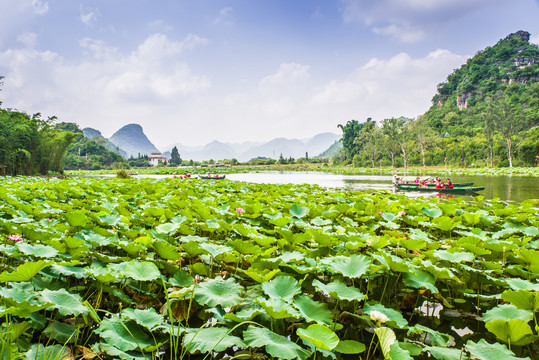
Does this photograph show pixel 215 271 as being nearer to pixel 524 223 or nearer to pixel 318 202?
pixel 318 202

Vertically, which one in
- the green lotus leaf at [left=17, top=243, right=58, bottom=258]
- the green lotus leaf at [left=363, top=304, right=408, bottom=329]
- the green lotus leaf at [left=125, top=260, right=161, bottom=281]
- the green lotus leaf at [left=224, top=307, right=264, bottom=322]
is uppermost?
the green lotus leaf at [left=17, top=243, right=58, bottom=258]

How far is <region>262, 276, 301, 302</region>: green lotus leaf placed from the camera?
1.40 metres

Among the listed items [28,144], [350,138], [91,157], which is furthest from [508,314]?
[91,157]

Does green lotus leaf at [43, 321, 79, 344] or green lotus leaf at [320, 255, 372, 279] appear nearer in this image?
green lotus leaf at [43, 321, 79, 344]

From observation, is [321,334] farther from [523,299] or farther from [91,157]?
[91,157]

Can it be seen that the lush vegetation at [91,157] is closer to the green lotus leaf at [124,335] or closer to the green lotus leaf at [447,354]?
the green lotus leaf at [124,335]

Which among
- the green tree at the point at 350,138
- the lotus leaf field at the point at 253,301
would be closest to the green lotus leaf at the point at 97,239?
the lotus leaf field at the point at 253,301

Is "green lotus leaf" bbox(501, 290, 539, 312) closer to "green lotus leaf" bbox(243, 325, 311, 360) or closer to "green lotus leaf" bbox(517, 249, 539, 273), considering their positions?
"green lotus leaf" bbox(517, 249, 539, 273)

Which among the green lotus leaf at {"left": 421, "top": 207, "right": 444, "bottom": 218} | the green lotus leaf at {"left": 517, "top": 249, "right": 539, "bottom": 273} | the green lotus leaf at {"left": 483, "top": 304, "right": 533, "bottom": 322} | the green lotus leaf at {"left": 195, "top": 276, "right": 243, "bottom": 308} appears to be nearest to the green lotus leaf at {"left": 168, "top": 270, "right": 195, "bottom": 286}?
the green lotus leaf at {"left": 195, "top": 276, "right": 243, "bottom": 308}

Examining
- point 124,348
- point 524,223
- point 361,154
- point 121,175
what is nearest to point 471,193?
point 524,223

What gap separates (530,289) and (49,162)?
24.8 m

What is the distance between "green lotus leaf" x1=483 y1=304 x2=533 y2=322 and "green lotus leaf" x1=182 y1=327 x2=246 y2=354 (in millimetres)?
1199

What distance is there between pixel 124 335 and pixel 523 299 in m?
1.78

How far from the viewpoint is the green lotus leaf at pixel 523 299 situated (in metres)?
1.36
